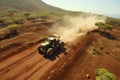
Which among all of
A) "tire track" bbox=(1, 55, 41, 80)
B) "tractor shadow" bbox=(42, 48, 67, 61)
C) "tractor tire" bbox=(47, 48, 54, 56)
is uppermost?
"tractor tire" bbox=(47, 48, 54, 56)

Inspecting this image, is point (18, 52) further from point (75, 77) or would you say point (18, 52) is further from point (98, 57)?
point (98, 57)

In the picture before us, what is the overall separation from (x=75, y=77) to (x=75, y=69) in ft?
5.77

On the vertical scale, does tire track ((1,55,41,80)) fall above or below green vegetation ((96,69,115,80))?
below

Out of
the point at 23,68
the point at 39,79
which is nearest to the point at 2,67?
the point at 23,68

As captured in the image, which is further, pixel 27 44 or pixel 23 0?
pixel 23 0

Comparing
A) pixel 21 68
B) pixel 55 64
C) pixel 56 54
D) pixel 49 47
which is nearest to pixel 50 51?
pixel 49 47

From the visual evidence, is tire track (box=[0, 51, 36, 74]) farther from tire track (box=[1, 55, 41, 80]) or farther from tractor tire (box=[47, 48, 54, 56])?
tractor tire (box=[47, 48, 54, 56])

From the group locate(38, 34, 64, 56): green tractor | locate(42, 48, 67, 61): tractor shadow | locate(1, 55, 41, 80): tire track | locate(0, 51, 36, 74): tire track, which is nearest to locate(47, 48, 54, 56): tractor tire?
locate(38, 34, 64, 56): green tractor

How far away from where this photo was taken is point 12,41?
24609mm

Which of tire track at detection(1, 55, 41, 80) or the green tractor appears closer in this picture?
tire track at detection(1, 55, 41, 80)

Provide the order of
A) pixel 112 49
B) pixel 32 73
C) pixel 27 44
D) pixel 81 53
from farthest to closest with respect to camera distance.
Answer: pixel 112 49, pixel 27 44, pixel 81 53, pixel 32 73

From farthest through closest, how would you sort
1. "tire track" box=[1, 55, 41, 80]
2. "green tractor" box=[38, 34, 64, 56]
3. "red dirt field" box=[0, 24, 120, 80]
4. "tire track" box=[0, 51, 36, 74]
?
"green tractor" box=[38, 34, 64, 56] → "tire track" box=[0, 51, 36, 74] → "red dirt field" box=[0, 24, 120, 80] → "tire track" box=[1, 55, 41, 80]

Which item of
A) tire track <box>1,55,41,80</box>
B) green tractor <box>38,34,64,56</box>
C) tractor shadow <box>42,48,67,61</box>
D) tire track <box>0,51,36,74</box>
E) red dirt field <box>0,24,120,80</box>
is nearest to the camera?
tire track <box>1,55,41,80</box>

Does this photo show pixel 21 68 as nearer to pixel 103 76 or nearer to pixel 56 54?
pixel 56 54
